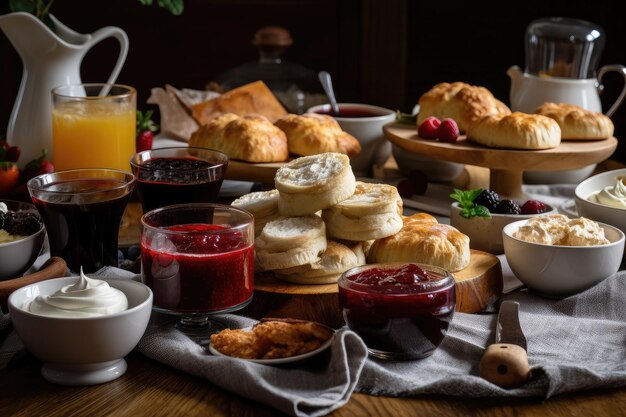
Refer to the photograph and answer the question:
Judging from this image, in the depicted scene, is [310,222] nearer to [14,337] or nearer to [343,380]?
[343,380]

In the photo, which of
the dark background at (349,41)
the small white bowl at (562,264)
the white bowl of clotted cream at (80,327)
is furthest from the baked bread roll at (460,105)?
the dark background at (349,41)

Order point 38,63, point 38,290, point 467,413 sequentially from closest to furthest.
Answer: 1. point 467,413
2. point 38,290
3. point 38,63

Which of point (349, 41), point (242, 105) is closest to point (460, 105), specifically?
point (242, 105)

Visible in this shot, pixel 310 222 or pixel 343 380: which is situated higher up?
pixel 310 222

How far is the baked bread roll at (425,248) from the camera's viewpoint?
1727mm

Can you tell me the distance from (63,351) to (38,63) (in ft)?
4.09

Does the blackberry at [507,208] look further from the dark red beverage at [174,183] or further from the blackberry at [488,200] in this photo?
the dark red beverage at [174,183]

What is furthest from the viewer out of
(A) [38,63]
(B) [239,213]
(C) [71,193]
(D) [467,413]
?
(A) [38,63]

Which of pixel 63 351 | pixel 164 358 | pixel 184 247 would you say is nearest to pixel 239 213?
pixel 184 247

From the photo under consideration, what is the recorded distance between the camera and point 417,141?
2.43 metres

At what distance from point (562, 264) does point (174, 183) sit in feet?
2.63

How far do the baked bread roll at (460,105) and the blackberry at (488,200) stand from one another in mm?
421

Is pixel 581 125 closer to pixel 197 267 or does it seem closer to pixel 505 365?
pixel 505 365

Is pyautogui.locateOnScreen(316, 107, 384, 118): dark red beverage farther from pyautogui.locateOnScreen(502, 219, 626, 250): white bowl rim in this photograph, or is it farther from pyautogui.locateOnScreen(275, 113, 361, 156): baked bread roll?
pyautogui.locateOnScreen(502, 219, 626, 250): white bowl rim
